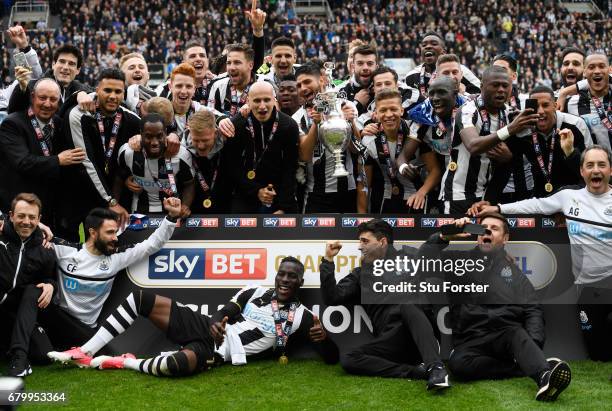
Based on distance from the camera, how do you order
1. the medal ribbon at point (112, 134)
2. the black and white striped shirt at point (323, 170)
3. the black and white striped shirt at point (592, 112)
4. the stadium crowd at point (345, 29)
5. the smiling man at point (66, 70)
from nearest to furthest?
1. the medal ribbon at point (112, 134)
2. the black and white striped shirt at point (323, 170)
3. the black and white striped shirt at point (592, 112)
4. the smiling man at point (66, 70)
5. the stadium crowd at point (345, 29)

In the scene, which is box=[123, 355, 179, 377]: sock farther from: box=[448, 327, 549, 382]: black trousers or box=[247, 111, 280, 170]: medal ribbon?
box=[448, 327, 549, 382]: black trousers

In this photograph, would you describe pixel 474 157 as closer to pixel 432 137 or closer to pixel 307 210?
pixel 432 137

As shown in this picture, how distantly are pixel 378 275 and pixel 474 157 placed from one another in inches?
56.0

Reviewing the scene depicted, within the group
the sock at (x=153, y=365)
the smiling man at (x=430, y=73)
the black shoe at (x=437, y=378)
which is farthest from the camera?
the smiling man at (x=430, y=73)

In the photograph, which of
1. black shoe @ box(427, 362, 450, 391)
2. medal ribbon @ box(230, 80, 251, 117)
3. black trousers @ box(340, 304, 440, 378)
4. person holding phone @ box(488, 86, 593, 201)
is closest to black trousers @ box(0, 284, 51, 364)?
black trousers @ box(340, 304, 440, 378)

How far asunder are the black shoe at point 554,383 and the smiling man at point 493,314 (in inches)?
4.3

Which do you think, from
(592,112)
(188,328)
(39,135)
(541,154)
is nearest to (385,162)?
(541,154)

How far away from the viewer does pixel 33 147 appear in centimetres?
786

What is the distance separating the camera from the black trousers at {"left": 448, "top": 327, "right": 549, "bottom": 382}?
Result: 6.27 metres

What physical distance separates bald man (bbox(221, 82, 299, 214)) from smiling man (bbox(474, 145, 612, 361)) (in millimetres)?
1847

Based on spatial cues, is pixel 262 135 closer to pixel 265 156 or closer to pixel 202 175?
pixel 265 156

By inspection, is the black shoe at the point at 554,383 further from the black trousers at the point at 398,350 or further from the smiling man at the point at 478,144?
the smiling man at the point at 478,144

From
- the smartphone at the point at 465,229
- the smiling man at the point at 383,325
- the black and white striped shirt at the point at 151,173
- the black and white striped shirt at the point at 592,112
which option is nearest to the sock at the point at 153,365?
the smiling man at the point at 383,325

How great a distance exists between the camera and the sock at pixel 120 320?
22.6 ft
